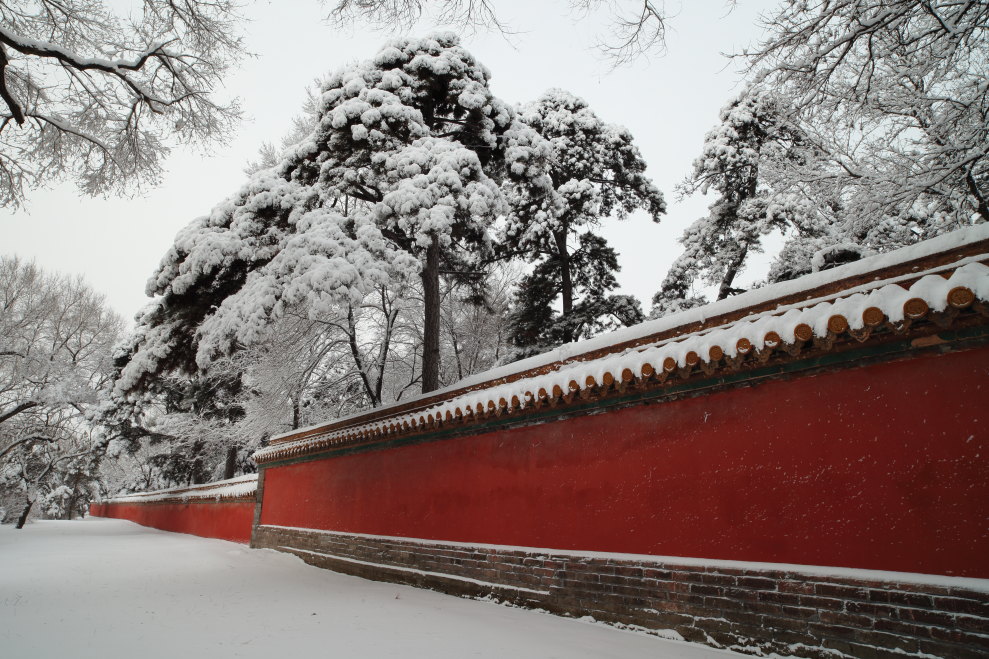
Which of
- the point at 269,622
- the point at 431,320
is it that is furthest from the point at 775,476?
the point at 431,320

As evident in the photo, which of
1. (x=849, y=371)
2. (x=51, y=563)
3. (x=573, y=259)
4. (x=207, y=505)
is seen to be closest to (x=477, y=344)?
(x=573, y=259)

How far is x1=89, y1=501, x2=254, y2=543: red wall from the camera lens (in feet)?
45.4

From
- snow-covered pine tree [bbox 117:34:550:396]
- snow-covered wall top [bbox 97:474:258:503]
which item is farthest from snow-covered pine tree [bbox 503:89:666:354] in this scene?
snow-covered wall top [bbox 97:474:258:503]

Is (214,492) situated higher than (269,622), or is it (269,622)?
(214,492)

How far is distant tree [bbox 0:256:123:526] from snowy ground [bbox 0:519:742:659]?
936cm

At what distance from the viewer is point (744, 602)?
3.79 metres

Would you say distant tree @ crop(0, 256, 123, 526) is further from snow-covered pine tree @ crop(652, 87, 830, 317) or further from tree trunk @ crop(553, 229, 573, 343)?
snow-covered pine tree @ crop(652, 87, 830, 317)

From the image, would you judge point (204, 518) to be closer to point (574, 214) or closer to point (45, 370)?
point (45, 370)

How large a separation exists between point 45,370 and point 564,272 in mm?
14911

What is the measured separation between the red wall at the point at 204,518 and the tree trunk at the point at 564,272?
9.35 metres

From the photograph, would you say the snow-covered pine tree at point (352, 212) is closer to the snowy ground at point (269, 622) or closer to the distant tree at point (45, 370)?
the snowy ground at point (269, 622)

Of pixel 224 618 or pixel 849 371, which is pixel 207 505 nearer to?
pixel 224 618

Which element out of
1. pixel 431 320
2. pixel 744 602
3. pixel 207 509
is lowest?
pixel 744 602

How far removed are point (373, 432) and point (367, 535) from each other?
148 centimetres
